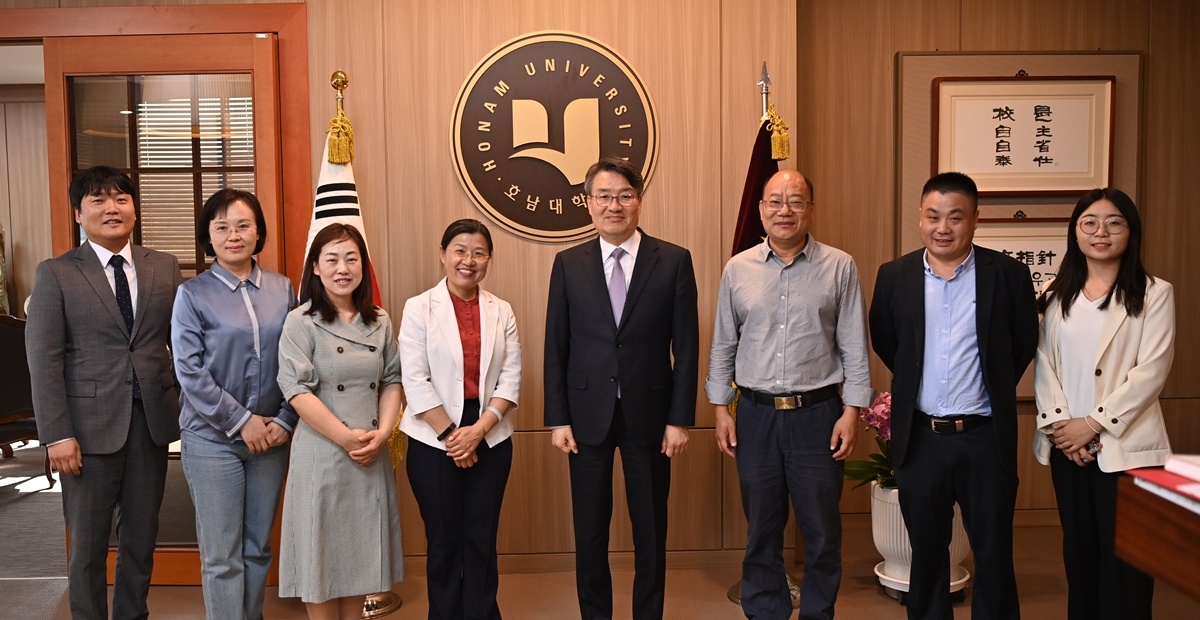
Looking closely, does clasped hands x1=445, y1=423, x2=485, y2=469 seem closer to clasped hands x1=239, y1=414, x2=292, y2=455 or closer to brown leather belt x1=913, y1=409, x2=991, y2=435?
clasped hands x1=239, y1=414, x2=292, y2=455

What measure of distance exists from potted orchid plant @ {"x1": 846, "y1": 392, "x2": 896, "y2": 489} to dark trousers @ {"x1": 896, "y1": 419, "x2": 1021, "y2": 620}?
672 mm

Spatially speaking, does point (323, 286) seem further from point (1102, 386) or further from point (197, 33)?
point (1102, 386)

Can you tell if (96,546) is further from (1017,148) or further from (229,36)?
(1017,148)

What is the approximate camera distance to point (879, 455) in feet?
11.9

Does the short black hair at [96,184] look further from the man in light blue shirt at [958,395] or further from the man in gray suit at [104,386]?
the man in light blue shirt at [958,395]

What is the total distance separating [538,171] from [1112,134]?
295 cm

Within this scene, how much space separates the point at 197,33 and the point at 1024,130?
398 centimetres

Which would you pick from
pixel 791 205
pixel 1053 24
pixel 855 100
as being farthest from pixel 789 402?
pixel 1053 24

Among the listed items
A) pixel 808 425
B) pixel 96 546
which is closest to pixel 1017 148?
pixel 808 425

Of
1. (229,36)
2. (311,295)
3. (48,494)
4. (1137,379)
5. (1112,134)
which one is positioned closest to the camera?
(1137,379)

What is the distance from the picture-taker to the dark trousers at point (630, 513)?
288 centimetres

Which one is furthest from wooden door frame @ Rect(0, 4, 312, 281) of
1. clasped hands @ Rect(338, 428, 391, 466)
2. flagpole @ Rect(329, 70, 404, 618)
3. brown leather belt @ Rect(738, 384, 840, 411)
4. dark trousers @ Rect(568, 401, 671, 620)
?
brown leather belt @ Rect(738, 384, 840, 411)

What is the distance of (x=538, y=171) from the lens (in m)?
3.82

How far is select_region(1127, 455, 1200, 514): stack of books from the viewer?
1048 mm
